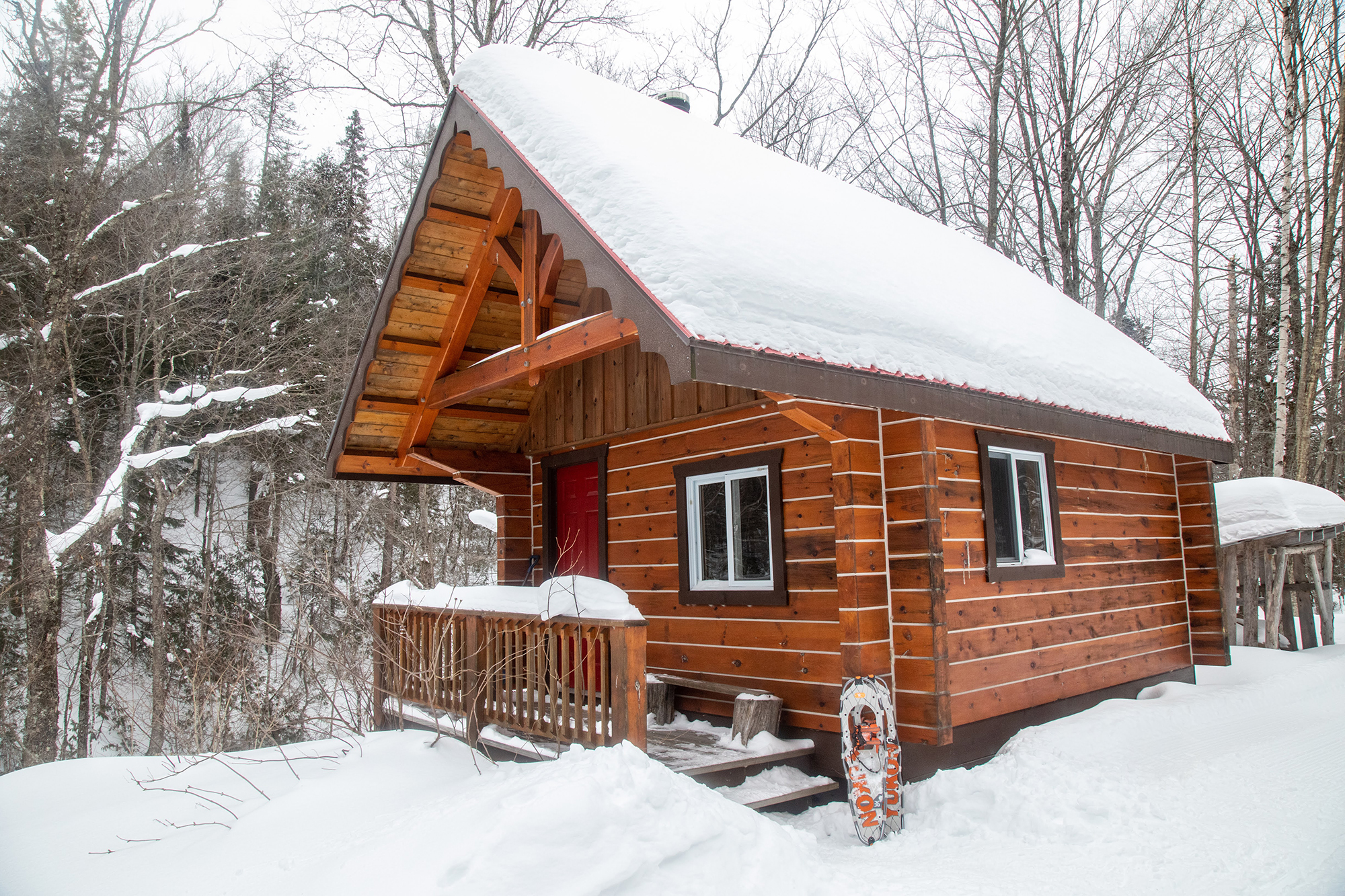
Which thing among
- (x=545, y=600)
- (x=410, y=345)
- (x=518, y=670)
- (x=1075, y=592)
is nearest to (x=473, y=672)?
(x=518, y=670)

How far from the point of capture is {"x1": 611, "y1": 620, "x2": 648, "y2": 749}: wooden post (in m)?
4.68

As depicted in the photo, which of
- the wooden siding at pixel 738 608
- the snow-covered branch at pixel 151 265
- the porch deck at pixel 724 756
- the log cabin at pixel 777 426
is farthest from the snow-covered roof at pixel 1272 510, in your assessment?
the snow-covered branch at pixel 151 265

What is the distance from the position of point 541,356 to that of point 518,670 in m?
2.32

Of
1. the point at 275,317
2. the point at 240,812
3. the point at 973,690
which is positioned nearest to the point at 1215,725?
the point at 973,690

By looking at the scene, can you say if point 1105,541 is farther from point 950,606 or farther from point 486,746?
point 486,746

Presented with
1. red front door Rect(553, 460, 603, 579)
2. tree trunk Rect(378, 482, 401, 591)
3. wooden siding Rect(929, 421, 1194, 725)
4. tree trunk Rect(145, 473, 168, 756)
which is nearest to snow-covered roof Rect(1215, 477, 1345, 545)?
wooden siding Rect(929, 421, 1194, 725)

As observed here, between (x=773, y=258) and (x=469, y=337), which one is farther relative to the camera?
(x=469, y=337)

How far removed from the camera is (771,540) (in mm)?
6402

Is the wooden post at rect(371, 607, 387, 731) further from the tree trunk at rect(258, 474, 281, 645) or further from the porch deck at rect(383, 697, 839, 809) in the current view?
the tree trunk at rect(258, 474, 281, 645)

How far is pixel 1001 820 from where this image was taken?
5090 millimetres

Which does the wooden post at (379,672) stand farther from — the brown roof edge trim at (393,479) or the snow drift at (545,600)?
the brown roof edge trim at (393,479)

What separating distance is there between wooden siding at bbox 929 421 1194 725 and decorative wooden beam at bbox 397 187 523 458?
3.94 m

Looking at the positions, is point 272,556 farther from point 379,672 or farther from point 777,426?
point 777,426

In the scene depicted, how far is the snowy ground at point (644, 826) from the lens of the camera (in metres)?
3.75
